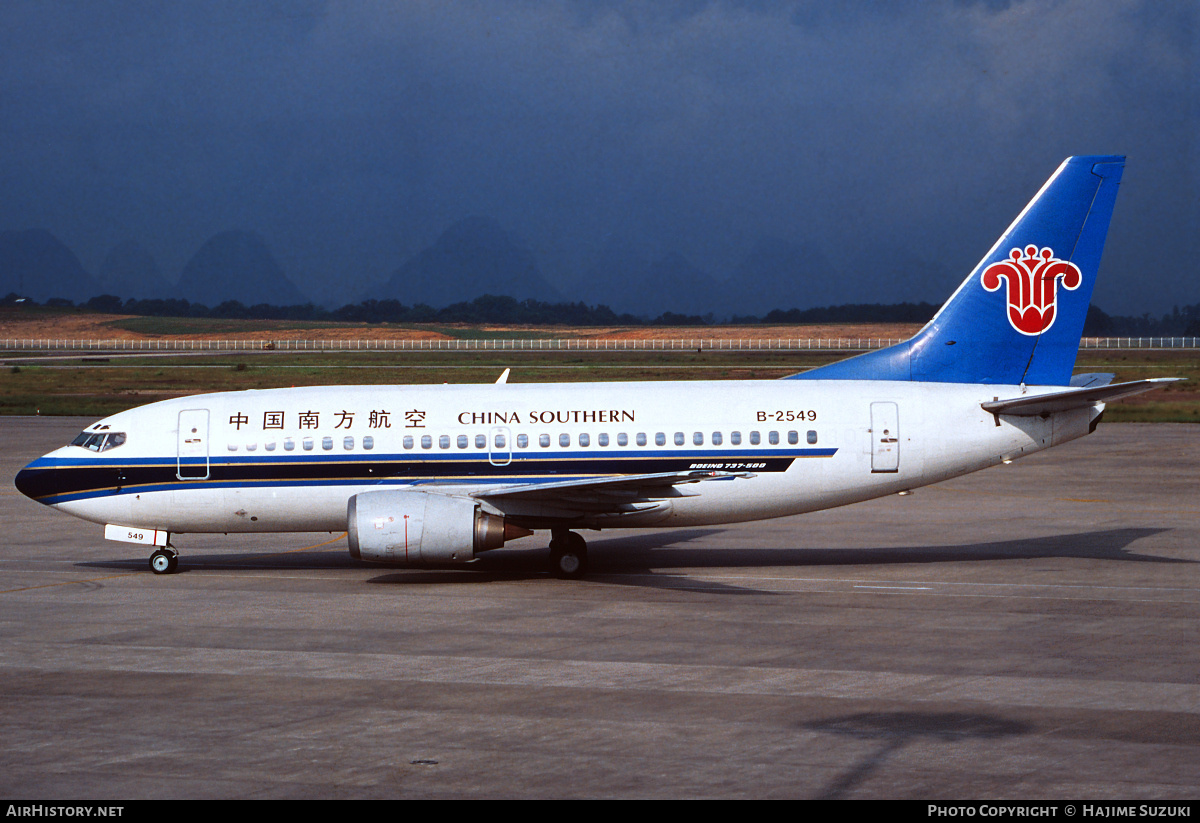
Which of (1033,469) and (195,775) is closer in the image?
(195,775)

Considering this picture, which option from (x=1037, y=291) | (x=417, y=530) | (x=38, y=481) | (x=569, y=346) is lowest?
(x=417, y=530)

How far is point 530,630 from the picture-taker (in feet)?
68.0

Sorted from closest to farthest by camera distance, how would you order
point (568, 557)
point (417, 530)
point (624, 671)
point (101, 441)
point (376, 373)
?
point (624, 671) < point (417, 530) < point (568, 557) < point (101, 441) < point (376, 373)

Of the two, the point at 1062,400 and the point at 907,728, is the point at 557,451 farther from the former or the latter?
the point at 907,728

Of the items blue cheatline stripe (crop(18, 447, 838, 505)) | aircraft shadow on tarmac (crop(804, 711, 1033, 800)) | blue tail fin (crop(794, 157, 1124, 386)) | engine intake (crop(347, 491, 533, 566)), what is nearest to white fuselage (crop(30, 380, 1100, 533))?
blue cheatline stripe (crop(18, 447, 838, 505))

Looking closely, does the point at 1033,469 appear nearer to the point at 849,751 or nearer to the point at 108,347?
the point at 849,751

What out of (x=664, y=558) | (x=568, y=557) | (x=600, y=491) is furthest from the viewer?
(x=664, y=558)

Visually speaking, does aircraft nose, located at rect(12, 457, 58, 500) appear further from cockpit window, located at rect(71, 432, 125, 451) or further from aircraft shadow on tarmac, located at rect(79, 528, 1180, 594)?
aircraft shadow on tarmac, located at rect(79, 528, 1180, 594)

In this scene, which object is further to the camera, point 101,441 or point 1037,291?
point 1037,291

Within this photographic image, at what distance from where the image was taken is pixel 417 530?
23.7 m

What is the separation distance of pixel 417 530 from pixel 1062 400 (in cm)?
1380

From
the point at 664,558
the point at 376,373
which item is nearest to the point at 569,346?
the point at 376,373

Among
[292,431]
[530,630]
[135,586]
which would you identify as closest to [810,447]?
[530,630]
